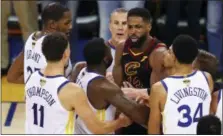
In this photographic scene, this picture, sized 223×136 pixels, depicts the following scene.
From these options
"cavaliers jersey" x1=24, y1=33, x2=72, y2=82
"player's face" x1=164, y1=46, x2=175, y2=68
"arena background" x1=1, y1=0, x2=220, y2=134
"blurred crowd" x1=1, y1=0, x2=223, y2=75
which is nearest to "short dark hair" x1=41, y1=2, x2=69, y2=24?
"cavaliers jersey" x1=24, y1=33, x2=72, y2=82

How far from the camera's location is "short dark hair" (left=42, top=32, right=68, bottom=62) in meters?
4.81

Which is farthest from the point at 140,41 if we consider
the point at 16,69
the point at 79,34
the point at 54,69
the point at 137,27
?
the point at 79,34

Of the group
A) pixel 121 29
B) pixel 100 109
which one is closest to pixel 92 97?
pixel 100 109

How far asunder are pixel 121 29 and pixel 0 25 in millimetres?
2045

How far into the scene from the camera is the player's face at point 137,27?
5.63m

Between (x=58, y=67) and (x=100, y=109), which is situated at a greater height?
(x=58, y=67)

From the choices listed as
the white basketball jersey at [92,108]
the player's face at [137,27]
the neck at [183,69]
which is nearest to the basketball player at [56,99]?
the white basketball jersey at [92,108]

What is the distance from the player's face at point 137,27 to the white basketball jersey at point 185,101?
853 mm

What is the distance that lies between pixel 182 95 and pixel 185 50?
0.32 m

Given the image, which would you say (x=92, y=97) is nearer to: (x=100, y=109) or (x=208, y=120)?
(x=100, y=109)

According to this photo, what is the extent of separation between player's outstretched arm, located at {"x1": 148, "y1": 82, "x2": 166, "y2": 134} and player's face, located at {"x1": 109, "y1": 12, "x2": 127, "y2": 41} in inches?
69.4

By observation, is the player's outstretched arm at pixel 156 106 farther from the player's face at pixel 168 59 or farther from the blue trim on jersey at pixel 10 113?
the blue trim on jersey at pixel 10 113

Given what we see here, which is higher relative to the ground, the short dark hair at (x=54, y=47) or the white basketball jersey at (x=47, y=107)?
the short dark hair at (x=54, y=47)

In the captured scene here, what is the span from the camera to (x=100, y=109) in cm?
507
